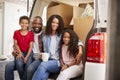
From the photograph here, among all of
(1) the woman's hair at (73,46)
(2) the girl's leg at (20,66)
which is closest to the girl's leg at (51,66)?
(1) the woman's hair at (73,46)

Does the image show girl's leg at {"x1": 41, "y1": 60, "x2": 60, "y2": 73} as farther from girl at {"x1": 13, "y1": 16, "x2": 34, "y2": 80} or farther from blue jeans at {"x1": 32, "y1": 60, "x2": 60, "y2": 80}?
girl at {"x1": 13, "y1": 16, "x2": 34, "y2": 80}

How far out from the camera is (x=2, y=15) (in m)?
8.73

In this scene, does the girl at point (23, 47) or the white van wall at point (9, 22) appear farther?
the white van wall at point (9, 22)

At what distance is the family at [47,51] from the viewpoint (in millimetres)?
2701

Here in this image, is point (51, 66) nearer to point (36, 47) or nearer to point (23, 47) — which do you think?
point (36, 47)

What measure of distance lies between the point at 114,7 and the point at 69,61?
4.98 ft

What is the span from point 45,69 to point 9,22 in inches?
259

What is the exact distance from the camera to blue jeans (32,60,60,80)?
2.65 m

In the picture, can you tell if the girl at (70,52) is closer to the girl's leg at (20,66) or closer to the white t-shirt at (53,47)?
the white t-shirt at (53,47)

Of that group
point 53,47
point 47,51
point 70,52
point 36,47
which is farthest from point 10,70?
point 70,52

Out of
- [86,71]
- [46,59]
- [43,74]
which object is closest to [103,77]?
[86,71]

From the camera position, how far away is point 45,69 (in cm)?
272

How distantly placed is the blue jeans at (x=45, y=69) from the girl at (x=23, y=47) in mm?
536

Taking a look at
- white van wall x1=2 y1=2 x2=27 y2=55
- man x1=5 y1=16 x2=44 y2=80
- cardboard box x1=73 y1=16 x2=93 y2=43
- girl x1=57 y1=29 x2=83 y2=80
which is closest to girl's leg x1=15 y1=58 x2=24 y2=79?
man x1=5 y1=16 x2=44 y2=80
